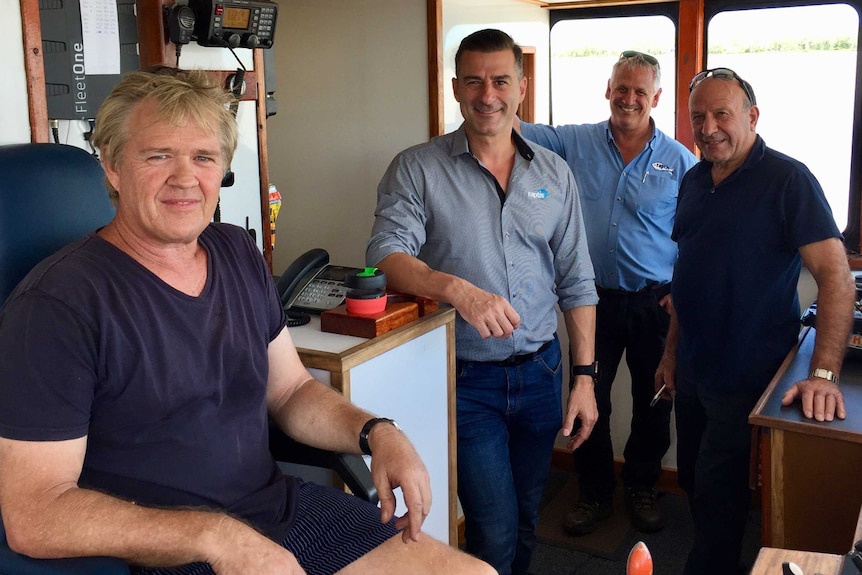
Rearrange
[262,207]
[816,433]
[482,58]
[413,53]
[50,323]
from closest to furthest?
[50,323], [816,433], [482,58], [262,207], [413,53]

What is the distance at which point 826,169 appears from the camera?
3.44 meters

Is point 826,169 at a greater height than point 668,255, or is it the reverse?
point 826,169

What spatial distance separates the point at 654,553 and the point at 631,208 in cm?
121

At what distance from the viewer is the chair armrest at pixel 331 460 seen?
1701mm

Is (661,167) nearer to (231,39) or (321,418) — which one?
(231,39)

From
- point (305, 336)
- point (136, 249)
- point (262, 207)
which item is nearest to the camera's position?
point (136, 249)

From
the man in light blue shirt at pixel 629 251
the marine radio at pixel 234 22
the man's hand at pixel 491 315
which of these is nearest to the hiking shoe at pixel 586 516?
the man in light blue shirt at pixel 629 251

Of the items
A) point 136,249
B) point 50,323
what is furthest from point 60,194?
point 50,323

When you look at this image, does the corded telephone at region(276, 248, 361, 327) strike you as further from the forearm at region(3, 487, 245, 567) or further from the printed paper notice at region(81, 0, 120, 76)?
the forearm at region(3, 487, 245, 567)

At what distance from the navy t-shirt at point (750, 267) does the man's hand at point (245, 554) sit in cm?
148

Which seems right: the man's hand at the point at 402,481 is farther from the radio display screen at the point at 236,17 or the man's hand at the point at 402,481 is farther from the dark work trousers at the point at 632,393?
the dark work trousers at the point at 632,393

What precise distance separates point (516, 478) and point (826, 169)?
1887mm

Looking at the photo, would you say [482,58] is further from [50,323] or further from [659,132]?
[50,323]

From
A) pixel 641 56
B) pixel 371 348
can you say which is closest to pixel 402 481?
pixel 371 348
